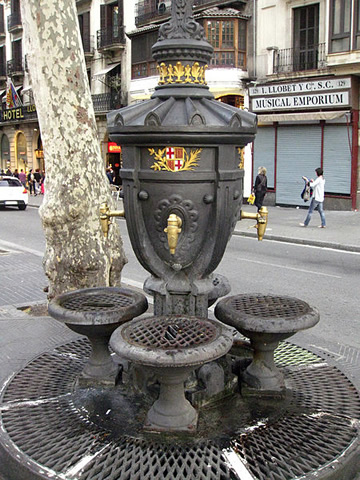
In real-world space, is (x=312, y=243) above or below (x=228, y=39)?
below

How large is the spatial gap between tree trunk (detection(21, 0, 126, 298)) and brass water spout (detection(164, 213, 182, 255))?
3328mm

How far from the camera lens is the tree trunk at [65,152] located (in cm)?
693

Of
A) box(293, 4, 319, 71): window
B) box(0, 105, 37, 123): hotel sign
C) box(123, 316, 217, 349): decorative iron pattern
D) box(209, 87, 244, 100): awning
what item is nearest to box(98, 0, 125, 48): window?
box(0, 105, 37, 123): hotel sign

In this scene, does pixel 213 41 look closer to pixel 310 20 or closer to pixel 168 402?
pixel 310 20

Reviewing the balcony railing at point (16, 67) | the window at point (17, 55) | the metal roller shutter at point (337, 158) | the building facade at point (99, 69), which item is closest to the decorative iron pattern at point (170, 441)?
the metal roller shutter at point (337, 158)

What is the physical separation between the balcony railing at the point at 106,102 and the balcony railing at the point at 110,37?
2.61 metres

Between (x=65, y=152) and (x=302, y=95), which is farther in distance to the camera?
(x=302, y=95)

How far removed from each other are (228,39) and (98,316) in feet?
67.9

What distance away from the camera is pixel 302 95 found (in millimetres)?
20500

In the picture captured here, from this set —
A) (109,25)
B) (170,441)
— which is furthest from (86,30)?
→ (170,441)

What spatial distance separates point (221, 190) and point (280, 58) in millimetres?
19215

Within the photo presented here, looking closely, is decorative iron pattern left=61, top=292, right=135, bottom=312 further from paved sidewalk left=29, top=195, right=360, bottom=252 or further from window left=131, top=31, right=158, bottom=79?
window left=131, top=31, right=158, bottom=79

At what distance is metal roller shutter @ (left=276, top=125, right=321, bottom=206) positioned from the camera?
2072cm

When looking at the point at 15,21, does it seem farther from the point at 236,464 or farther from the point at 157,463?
the point at 236,464
